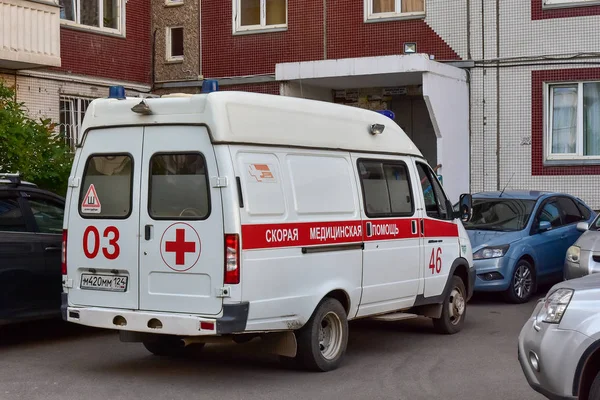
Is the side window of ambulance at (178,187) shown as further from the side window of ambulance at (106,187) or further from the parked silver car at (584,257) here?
the parked silver car at (584,257)

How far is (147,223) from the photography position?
8.02 metres

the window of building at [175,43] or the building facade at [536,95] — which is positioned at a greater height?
the window of building at [175,43]

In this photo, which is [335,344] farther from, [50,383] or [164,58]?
[164,58]

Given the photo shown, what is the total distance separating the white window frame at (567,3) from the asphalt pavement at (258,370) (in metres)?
9.16

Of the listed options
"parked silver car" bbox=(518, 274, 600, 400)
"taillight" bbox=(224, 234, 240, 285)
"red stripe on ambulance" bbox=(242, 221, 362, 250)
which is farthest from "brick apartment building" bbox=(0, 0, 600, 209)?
"parked silver car" bbox=(518, 274, 600, 400)

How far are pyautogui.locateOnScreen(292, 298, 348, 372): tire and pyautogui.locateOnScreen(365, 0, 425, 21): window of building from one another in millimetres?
12099

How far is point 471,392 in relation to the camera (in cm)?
768

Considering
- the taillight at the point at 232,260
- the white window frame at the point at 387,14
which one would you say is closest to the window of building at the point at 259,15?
the white window frame at the point at 387,14

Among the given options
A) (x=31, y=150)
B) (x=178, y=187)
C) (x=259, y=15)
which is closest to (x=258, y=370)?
(x=178, y=187)

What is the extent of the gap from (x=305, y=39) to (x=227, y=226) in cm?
1342

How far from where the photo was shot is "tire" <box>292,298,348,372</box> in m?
8.36

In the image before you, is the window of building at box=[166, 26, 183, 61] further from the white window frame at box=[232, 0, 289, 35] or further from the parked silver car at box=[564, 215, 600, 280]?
the parked silver car at box=[564, 215, 600, 280]

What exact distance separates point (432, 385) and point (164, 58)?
49.3 feet

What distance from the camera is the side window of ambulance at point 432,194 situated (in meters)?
10.3
